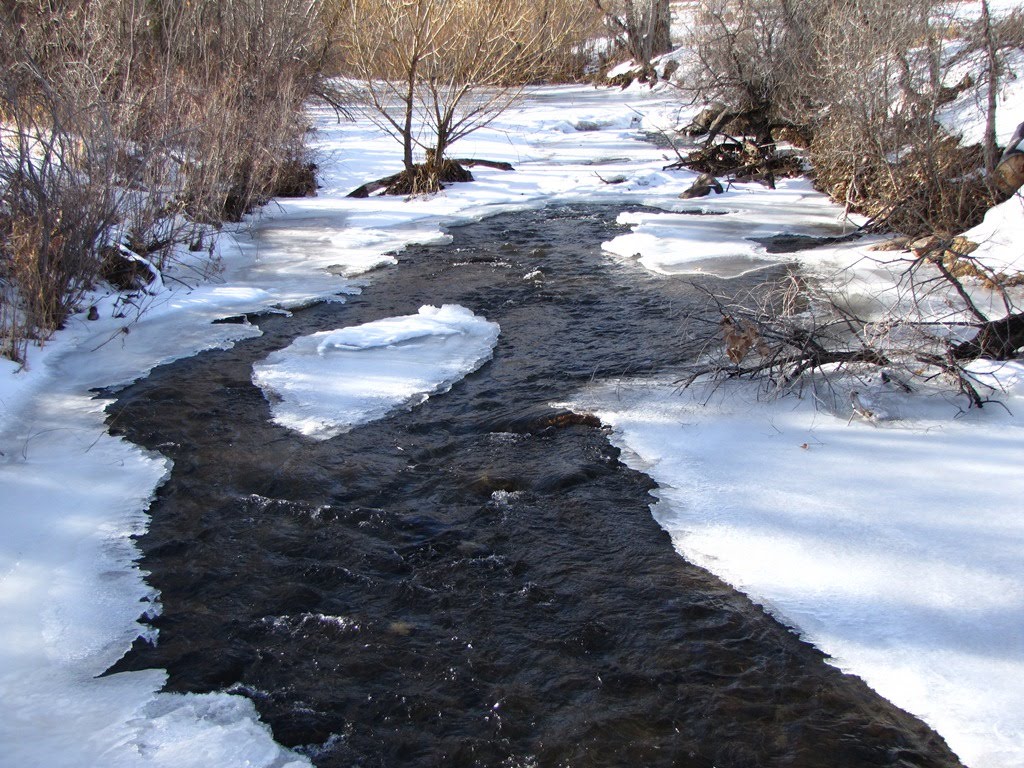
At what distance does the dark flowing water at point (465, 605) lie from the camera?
10.2ft

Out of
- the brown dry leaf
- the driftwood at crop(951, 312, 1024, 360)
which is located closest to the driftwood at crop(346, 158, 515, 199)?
the brown dry leaf

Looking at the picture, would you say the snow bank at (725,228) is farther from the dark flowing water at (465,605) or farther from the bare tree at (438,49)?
the dark flowing water at (465,605)

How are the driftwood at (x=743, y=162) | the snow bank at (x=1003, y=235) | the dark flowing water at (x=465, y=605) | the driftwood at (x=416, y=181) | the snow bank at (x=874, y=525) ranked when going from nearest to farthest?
the dark flowing water at (x=465, y=605) → the snow bank at (x=874, y=525) → the snow bank at (x=1003, y=235) → the driftwood at (x=416, y=181) → the driftwood at (x=743, y=162)

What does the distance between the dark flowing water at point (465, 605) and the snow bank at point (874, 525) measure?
149 mm

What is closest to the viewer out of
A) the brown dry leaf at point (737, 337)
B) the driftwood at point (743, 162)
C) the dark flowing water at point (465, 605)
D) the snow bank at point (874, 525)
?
the dark flowing water at point (465, 605)

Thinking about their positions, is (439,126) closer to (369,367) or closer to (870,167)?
(870,167)

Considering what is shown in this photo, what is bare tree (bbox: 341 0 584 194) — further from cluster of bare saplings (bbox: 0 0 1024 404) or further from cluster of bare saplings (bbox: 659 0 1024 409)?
cluster of bare saplings (bbox: 659 0 1024 409)

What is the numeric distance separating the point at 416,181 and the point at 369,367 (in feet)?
24.9

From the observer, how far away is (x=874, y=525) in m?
4.27

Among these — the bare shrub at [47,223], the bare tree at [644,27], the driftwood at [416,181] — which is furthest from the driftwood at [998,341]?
the bare tree at [644,27]

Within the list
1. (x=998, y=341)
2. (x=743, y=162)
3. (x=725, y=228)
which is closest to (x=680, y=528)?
(x=998, y=341)

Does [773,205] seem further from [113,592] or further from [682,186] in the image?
[113,592]

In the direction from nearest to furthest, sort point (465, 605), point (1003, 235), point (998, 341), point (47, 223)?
1. point (465, 605)
2. point (998, 341)
3. point (47, 223)
4. point (1003, 235)

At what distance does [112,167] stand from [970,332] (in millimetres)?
6960
